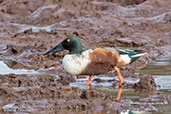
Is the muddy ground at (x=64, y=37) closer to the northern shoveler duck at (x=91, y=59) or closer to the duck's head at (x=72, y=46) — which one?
the northern shoveler duck at (x=91, y=59)

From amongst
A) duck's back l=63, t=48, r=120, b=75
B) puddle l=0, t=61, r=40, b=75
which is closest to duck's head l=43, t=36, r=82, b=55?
duck's back l=63, t=48, r=120, b=75

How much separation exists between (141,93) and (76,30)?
698 cm

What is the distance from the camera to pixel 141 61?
973 cm

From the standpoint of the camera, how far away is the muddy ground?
5.96 m

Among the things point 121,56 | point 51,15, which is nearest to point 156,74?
point 121,56

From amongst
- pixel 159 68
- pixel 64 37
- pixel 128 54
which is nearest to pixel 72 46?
pixel 128 54

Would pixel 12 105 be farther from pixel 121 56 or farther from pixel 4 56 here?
pixel 4 56

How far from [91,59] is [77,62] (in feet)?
0.75

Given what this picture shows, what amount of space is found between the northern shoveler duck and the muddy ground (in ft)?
1.06

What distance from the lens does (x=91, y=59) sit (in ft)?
24.1

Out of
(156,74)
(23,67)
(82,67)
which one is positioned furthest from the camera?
(23,67)

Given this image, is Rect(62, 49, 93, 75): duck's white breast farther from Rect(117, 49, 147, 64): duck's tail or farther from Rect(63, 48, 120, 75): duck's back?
Rect(117, 49, 147, 64): duck's tail

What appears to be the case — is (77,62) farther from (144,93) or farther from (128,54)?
(144,93)

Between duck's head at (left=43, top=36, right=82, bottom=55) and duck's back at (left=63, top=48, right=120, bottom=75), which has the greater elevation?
duck's head at (left=43, top=36, right=82, bottom=55)
